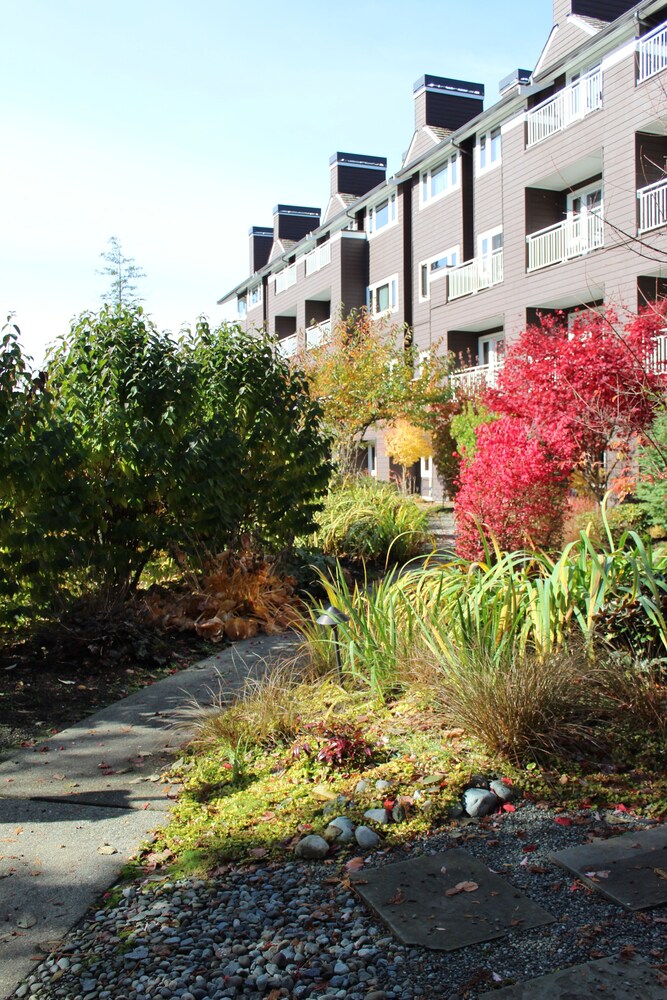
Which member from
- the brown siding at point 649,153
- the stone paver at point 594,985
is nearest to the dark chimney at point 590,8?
the brown siding at point 649,153

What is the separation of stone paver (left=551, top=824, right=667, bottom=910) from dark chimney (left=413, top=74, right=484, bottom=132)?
31676 mm

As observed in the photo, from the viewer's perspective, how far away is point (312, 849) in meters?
3.45

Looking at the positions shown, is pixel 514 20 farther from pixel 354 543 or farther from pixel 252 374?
pixel 354 543

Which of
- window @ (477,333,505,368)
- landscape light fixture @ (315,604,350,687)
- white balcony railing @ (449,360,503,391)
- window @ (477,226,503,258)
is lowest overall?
landscape light fixture @ (315,604,350,687)

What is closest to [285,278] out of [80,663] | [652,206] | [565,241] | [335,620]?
[565,241]

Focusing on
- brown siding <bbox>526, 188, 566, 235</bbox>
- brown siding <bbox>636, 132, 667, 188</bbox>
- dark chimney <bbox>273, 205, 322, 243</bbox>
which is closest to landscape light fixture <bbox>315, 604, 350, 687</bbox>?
brown siding <bbox>636, 132, 667, 188</bbox>

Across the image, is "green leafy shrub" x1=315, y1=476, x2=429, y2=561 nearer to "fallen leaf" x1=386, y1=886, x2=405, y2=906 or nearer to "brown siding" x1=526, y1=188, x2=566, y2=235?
"fallen leaf" x1=386, y1=886, x2=405, y2=906

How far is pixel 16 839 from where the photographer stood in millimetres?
3816

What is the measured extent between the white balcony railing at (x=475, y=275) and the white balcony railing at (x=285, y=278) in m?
15.0

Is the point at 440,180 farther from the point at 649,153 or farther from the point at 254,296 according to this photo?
the point at 254,296

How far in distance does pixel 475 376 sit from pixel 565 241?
4.70 metres

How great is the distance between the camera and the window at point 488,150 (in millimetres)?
25156

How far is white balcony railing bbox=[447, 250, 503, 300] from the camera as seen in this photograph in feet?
76.8

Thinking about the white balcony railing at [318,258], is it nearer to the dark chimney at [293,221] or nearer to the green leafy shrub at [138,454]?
the dark chimney at [293,221]
